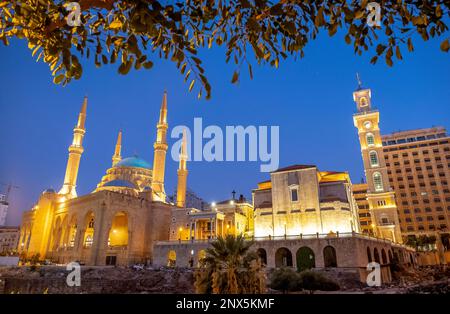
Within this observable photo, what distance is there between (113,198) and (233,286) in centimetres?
3525

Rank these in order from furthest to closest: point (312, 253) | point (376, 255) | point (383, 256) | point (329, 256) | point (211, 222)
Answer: point (211, 222), point (383, 256), point (376, 255), point (312, 253), point (329, 256)

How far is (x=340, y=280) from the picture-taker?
28203mm

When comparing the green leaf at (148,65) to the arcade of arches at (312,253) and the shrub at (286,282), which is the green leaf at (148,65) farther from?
the arcade of arches at (312,253)

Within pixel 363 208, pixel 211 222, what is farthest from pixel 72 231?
pixel 363 208

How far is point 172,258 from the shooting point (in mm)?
41562

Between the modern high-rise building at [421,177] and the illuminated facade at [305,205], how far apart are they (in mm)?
38526

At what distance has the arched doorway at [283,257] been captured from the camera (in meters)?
34.8

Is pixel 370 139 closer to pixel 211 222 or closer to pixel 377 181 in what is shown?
pixel 377 181

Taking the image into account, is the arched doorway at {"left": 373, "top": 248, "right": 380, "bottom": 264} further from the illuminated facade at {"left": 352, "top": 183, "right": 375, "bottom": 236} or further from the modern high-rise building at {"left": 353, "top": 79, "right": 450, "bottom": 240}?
the illuminated facade at {"left": 352, "top": 183, "right": 375, "bottom": 236}

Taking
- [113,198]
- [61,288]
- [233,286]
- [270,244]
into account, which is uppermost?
[113,198]

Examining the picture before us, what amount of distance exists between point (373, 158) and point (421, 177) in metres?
30.5

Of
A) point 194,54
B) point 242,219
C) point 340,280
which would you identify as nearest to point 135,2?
point 194,54
